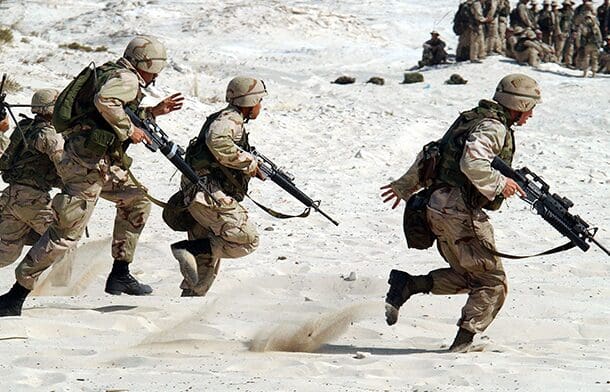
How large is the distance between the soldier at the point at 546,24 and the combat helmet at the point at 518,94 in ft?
65.0

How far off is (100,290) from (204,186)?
1.61 metres

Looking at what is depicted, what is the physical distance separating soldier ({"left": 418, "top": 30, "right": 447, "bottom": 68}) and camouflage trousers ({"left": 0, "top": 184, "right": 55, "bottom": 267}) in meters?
17.0

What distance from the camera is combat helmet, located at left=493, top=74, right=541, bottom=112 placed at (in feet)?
20.5

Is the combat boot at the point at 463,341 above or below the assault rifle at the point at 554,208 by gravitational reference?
below

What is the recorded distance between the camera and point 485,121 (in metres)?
6.15

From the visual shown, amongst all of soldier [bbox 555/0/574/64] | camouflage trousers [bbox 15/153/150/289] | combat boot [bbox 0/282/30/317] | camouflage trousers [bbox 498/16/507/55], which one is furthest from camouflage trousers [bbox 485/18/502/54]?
combat boot [bbox 0/282/30/317]

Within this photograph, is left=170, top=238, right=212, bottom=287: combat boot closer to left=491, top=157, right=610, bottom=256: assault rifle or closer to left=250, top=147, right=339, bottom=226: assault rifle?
left=250, top=147, right=339, bottom=226: assault rifle

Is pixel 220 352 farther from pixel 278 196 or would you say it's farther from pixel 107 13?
pixel 107 13

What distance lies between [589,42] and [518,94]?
59.0 ft

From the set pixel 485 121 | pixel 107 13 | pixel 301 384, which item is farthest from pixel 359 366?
pixel 107 13

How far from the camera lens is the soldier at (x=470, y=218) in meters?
6.20

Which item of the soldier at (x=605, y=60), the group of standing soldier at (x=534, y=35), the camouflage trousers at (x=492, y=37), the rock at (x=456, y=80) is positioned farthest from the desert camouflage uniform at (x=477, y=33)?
the soldier at (x=605, y=60)

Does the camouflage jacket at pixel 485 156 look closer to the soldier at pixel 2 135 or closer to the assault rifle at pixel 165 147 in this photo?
the assault rifle at pixel 165 147

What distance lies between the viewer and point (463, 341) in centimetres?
634
